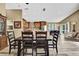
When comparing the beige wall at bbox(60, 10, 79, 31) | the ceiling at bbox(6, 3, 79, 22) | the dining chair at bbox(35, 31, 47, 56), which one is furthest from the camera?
A: the beige wall at bbox(60, 10, 79, 31)

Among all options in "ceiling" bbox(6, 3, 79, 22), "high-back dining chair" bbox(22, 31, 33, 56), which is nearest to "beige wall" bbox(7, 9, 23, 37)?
"ceiling" bbox(6, 3, 79, 22)

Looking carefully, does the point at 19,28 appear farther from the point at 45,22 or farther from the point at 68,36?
the point at 45,22

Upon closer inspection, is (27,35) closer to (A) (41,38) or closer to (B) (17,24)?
(A) (41,38)

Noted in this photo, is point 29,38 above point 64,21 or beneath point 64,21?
beneath

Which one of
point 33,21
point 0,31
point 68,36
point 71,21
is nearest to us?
point 0,31

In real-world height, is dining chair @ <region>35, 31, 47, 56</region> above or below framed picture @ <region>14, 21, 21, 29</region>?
below

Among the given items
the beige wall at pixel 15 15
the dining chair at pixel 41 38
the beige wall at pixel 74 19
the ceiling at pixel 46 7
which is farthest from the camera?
the beige wall at pixel 74 19

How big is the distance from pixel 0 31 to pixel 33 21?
30.2ft

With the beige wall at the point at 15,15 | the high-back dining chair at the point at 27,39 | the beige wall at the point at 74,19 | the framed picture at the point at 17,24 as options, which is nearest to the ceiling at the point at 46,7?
the beige wall at the point at 15,15

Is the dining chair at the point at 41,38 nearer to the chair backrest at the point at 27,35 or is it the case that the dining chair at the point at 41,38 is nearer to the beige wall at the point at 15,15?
the chair backrest at the point at 27,35

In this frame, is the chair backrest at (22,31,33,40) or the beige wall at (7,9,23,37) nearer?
the chair backrest at (22,31,33,40)

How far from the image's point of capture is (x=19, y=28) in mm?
9641

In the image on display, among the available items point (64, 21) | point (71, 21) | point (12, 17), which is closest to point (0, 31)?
point (12, 17)

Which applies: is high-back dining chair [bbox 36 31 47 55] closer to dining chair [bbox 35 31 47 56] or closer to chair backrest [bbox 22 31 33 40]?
dining chair [bbox 35 31 47 56]
